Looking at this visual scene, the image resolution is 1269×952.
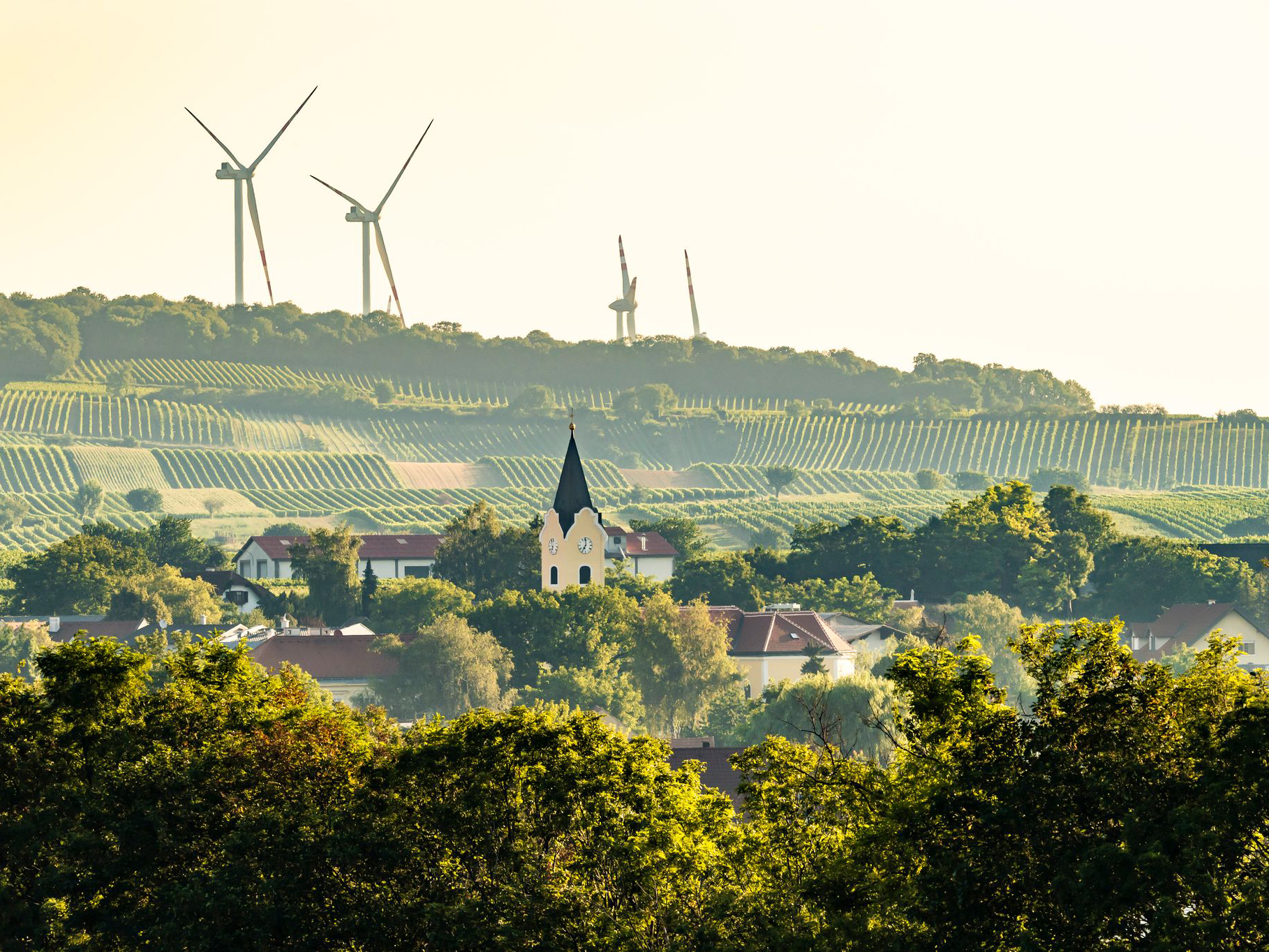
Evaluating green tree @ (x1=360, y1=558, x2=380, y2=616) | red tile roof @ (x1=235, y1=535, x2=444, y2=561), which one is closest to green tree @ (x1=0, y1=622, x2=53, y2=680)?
green tree @ (x1=360, y1=558, x2=380, y2=616)

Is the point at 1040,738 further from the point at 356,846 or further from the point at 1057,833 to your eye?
the point at 356,846

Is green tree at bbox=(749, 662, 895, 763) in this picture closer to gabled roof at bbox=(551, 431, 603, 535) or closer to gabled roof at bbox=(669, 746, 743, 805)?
gabled roof at bbox=(669, 746, 743, 805)

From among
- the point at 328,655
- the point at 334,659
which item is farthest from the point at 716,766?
the point at 328,655

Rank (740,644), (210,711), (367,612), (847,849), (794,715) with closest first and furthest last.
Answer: (847,849) < (210,711) < (794,715) < (740,644) < (367,612)

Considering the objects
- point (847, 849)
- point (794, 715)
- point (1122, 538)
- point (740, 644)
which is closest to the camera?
point (847, 849)

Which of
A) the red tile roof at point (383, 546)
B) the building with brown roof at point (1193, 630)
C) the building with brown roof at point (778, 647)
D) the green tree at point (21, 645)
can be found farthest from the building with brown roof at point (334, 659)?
the red tile roof at point (383, 546)

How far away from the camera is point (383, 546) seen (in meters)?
176

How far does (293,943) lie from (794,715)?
68.3m

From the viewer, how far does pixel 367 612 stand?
486 feet

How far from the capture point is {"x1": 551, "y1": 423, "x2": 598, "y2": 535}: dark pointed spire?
145 m

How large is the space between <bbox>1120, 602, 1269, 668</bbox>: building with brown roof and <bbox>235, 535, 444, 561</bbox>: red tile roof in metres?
48.2

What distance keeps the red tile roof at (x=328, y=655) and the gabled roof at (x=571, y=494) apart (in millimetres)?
20925

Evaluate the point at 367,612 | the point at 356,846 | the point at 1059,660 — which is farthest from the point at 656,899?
the point at 367,612

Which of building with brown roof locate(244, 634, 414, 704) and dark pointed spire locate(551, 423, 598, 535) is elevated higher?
dark pointed spire locate(551, 423, 598, 535)
